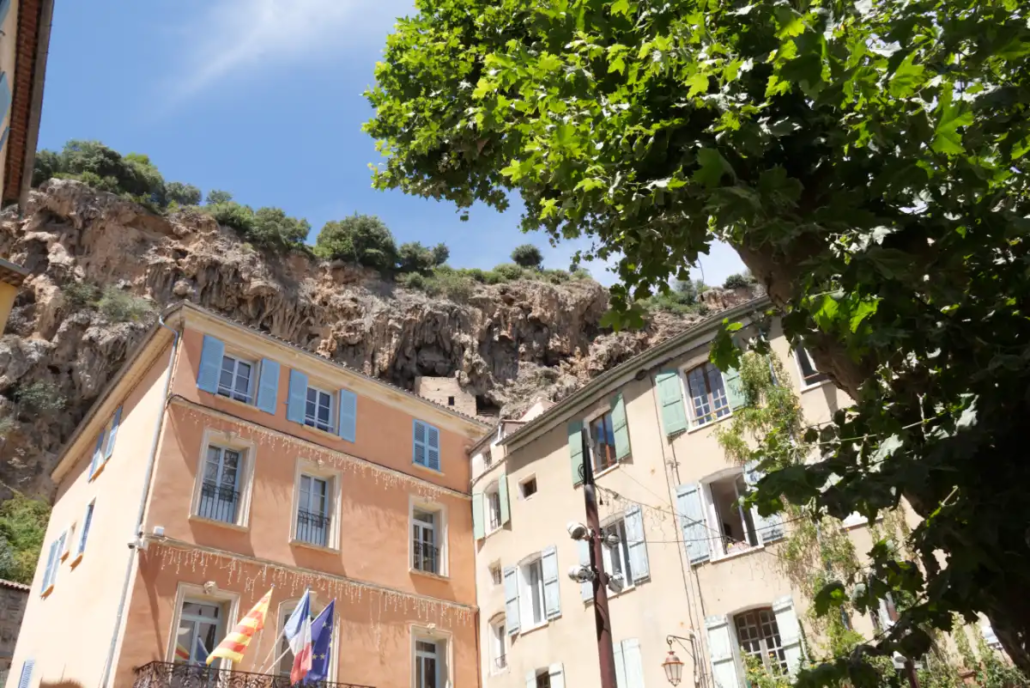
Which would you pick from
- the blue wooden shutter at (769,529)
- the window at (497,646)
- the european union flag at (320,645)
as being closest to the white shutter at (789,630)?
the blue wooden shutter at (769,529)

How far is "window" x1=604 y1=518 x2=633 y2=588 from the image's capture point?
49.8 feet

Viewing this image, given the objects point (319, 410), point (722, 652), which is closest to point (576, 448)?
point (722, 652)

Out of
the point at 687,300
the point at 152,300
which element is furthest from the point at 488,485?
the point at 687,300

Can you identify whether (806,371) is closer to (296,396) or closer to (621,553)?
(621,553)

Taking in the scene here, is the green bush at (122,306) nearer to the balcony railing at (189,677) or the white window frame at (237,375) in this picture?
the white window frame at (237,375)

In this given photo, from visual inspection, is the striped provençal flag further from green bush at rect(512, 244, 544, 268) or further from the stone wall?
green bush at rect(512, 244, 544, 268)

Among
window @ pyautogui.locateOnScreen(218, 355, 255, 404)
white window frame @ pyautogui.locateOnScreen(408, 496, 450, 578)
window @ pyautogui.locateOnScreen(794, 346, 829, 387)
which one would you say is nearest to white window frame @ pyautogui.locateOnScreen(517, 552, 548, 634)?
white window frame @ pyautogui.locateOnScreen(408, 496, 450, 578)

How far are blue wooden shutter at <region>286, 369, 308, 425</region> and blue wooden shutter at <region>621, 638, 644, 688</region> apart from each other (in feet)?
26.7

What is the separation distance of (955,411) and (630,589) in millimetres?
12113

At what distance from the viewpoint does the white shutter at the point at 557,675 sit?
15.4 m

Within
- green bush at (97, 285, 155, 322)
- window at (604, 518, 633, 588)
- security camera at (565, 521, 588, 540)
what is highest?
green bush at (97, 285, 155, 322)

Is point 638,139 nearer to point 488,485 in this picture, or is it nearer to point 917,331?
point 917,331

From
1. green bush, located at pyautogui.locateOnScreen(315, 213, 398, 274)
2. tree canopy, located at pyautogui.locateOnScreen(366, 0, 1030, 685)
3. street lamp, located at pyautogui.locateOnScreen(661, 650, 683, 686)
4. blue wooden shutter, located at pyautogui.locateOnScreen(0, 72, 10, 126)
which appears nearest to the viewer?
tree canopy, located at pyautogui.locateOnScreen(366, 0, 1030, 685)

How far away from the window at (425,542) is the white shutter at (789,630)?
8144 mm
